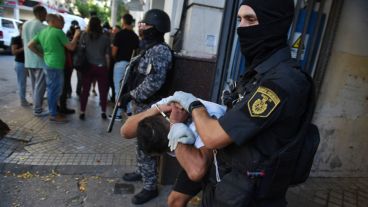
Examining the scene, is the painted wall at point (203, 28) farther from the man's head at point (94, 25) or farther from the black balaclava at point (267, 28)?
the man's head at point (94, 25)

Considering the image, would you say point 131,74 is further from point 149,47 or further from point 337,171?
point 337,171

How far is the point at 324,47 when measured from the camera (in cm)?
341

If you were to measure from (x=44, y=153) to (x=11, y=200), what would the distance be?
1.03 m

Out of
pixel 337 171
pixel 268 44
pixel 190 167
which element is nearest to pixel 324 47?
pixel 337 171

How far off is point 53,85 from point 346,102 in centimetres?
446

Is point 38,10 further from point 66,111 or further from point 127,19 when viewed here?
point 66,111

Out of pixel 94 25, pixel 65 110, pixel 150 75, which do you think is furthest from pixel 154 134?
pixel 65 110

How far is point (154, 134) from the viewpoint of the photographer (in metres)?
1.72

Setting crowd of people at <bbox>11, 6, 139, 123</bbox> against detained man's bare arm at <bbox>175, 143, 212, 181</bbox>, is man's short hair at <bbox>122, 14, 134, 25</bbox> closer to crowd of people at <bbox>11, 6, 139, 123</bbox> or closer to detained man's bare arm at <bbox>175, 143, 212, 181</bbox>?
crowd of people at <bbox>11, 6, 139, 123</bbox>

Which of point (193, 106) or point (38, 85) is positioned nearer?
point (193, 106)

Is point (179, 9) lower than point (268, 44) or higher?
higher

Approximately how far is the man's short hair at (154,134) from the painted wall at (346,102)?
99.4 inches

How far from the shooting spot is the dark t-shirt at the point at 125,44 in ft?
18.3

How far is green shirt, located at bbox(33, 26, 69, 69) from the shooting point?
4961 mm
